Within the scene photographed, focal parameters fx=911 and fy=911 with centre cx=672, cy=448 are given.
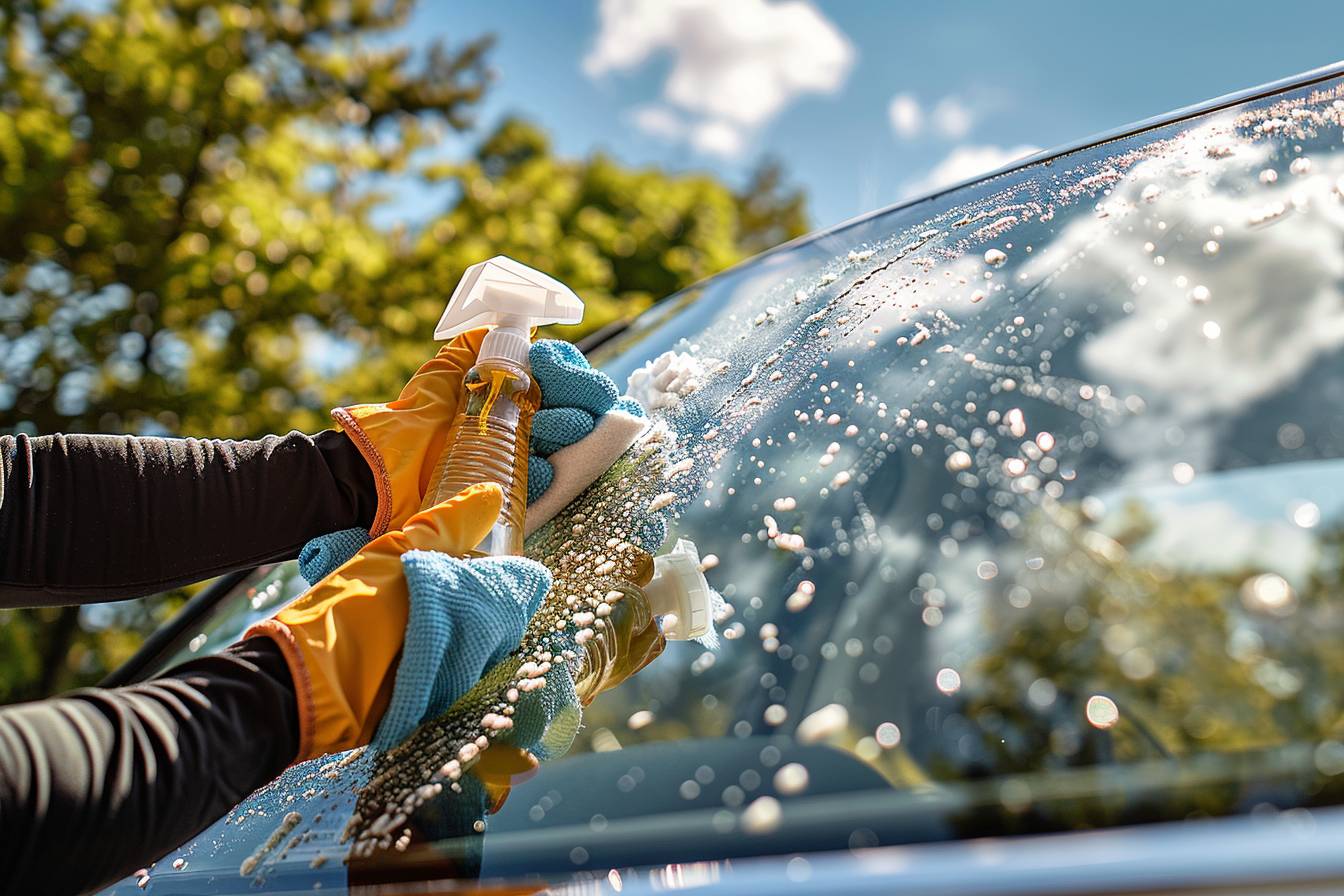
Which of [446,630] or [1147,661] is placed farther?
[446,630]

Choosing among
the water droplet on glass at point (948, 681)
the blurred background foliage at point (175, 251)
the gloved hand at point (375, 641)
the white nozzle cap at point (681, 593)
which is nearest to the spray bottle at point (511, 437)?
the white nozzle cap at point (681, 593)

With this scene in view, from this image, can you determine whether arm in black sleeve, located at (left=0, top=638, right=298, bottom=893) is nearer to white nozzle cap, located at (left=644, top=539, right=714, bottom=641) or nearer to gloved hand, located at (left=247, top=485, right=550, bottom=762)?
gloved hand, located at (left=247, top=485, right=550, bottom=762)

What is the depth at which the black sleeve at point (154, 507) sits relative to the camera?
99 centimetres

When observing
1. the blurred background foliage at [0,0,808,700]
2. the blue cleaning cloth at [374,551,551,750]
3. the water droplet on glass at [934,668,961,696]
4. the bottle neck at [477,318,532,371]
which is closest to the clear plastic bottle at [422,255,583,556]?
the bottle neck at [477,318,532,371]

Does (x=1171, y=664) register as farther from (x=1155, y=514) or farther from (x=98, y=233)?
(x=98, y=233)

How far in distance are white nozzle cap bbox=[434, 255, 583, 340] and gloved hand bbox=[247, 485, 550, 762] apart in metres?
0.44

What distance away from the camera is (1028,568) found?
25.7 inches

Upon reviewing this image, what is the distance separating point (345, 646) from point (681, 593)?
0.30 m

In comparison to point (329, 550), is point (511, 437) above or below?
above

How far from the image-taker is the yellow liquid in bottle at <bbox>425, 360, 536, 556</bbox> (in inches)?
40.0

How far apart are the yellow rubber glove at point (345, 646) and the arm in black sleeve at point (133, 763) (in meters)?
0.02

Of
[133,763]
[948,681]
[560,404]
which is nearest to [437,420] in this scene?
[560,404]

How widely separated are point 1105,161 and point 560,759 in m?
0.92

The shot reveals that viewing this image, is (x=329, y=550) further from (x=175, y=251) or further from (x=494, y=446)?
(x=175, y=251)
